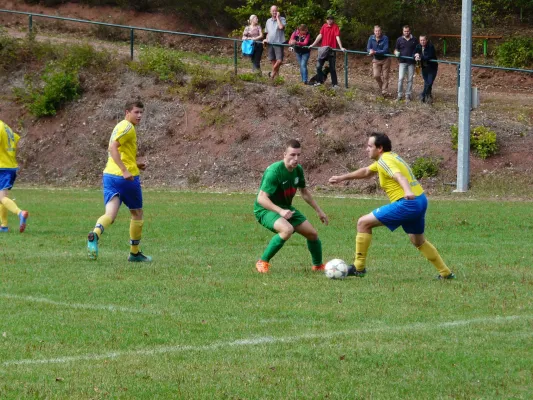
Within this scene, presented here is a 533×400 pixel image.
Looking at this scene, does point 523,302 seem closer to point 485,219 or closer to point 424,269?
point 424,269

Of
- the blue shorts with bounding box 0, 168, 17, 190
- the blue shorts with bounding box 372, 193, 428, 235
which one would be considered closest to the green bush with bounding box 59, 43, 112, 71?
the blue shorts with bounding box 0, 168, 17, 190

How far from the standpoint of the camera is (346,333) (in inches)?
323

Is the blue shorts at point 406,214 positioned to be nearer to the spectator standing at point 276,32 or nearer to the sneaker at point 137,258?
the sneaker at point 137,258

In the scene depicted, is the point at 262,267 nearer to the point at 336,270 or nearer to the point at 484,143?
the point at 336,270

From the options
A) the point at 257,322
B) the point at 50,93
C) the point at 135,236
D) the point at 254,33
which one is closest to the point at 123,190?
the point at 135,236

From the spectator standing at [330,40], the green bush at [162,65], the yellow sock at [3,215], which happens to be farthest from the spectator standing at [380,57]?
the yellow sock at [3,215]

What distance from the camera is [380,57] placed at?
99.4 feet

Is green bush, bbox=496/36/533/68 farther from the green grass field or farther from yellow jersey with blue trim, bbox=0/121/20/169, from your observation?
yellow jersey with blue trim, bbox=0/121/20/169

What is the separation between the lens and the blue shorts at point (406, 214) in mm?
10945

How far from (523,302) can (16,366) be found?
5030 mm

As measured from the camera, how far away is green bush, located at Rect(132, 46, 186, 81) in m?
34.6

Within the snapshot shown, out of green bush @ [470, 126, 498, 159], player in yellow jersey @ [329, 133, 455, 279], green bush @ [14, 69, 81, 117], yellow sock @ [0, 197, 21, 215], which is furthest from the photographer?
green bush @ [14, 69, 81, 117]

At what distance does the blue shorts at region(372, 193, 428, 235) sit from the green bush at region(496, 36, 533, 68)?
81.1 ft

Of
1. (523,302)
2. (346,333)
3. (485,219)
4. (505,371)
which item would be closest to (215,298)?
(346,333)
